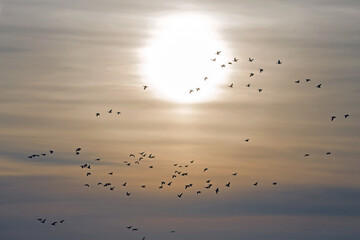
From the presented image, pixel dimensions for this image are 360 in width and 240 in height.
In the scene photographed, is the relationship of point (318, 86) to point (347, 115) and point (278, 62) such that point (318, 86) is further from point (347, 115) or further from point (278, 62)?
point (278, 62)

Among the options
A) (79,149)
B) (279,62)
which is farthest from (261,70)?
(79,149)

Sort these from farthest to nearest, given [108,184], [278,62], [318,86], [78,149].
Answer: [108,184], [78,149], [318,86], [278,62]

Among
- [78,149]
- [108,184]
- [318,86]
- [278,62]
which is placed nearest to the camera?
[278,62]

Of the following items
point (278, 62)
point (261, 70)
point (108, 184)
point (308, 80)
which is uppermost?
point (261, 70)

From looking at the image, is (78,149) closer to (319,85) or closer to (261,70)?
(261,70)

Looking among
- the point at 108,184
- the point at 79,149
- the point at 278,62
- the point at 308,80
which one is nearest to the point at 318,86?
the point at 308,80

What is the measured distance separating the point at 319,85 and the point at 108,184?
15960 cm

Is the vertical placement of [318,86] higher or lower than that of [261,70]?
lower

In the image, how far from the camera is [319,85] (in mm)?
116938

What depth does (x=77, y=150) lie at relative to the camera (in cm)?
13838

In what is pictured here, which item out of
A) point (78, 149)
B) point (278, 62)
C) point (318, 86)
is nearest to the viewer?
point (278, 62)

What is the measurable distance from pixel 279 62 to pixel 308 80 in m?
16.7

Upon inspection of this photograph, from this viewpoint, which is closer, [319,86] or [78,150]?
[319,86]

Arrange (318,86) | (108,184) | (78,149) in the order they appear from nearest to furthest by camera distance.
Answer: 1. (318,86)
2. (78,149)
3. (108,184)
